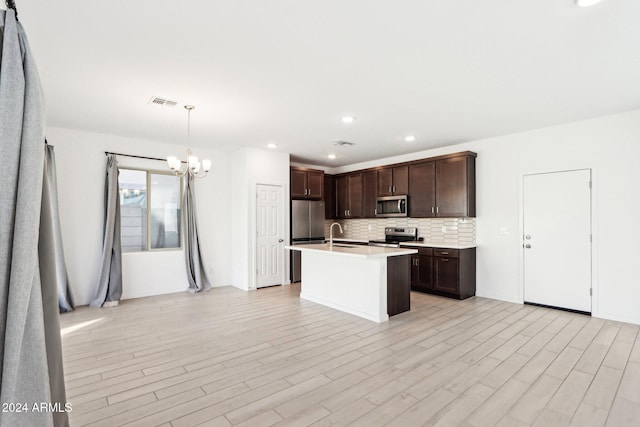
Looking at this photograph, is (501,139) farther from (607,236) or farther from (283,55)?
(283,55)

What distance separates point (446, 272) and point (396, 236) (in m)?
1.55

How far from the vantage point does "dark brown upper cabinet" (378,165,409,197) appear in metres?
Answer: 6.42

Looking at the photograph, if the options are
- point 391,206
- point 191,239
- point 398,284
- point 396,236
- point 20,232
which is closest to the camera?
point 20,232

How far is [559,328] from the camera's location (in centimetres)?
399

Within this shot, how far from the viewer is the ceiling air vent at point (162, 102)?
11.9 feet

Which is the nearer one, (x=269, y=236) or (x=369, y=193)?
(x=269, y=236)

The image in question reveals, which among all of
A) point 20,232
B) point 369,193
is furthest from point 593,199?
point 20,232

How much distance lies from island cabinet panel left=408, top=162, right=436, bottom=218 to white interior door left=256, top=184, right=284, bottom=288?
8.28 feet

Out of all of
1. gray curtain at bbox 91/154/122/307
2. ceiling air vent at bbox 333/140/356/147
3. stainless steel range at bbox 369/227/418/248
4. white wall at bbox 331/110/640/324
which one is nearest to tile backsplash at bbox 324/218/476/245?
stainless steel range at bbox 369/227/418/248

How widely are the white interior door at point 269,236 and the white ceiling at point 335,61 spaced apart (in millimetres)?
1894

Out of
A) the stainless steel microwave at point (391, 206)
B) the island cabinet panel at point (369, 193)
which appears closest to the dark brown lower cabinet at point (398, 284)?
the stainless steel microwave at point (391, 206)

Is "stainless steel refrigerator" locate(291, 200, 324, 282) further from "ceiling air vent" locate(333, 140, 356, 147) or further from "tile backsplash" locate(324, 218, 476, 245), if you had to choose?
"ceiling air vent" locate(333, 140, 356, 147)

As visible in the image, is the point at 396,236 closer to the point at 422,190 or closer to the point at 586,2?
the point at 422,190

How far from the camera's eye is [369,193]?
717 centimetres
